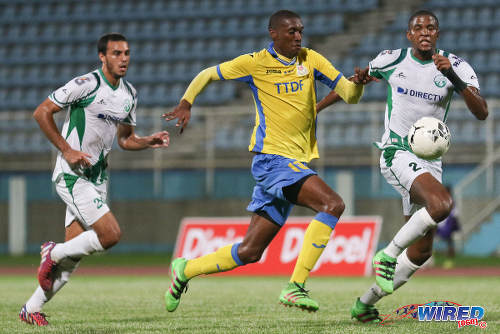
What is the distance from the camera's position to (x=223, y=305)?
8766 millimetres

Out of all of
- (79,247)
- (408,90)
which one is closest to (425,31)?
(408,90)

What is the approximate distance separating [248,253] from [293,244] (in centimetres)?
737

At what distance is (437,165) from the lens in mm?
6863

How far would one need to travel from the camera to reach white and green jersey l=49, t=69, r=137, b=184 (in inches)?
284

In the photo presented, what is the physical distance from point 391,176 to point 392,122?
44 cm

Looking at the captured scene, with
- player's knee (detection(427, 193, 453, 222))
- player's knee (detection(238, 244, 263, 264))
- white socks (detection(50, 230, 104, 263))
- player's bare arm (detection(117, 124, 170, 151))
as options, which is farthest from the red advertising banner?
player's knee (detection(427, 193, 453, 222))

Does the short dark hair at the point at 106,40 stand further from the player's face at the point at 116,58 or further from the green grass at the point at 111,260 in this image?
the green grass at the point at 111,260

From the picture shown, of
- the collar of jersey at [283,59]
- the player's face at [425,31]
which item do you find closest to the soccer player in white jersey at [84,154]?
the collar of jersey at [283,59]

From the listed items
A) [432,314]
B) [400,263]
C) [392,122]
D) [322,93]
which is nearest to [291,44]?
[392,122]

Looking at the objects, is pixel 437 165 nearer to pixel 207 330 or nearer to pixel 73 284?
pixel 207 330

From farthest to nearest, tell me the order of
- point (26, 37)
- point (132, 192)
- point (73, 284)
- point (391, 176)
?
point (26, 37) → point (132, 192) → point (73, 284) → point (391, 176)

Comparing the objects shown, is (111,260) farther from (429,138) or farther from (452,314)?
(429,138)

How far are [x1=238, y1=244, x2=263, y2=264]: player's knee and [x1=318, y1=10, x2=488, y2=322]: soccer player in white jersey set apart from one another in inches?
35.8

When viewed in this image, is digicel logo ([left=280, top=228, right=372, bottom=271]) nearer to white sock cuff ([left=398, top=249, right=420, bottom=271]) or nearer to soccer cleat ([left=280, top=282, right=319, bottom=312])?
white sock cuff ([left=398, top=249, right=420, bottom=271])
